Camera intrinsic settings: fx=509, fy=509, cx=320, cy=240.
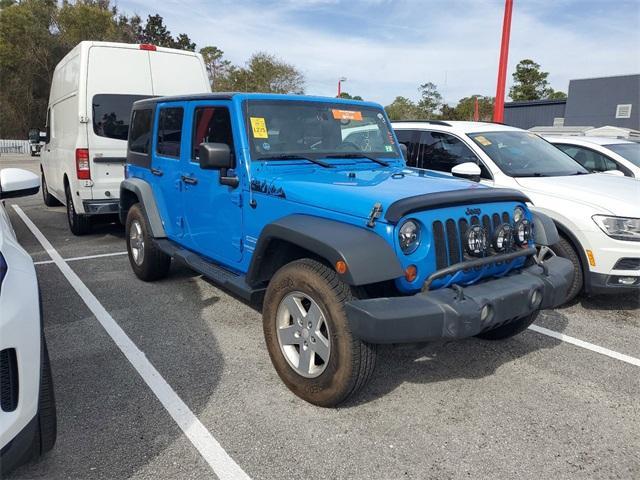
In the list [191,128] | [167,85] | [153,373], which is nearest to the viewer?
[153,373]

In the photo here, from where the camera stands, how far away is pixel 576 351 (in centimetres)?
404

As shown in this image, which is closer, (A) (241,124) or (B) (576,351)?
(A) (241,124)

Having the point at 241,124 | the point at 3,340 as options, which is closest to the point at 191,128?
the point at 241,124

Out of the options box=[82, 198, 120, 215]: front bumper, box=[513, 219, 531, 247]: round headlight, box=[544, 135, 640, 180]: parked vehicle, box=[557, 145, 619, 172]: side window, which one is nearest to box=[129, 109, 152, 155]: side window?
box=[82, 198, 120, 215]: front bumper

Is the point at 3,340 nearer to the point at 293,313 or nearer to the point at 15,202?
the point at 293,313

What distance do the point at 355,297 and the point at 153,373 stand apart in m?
1.63

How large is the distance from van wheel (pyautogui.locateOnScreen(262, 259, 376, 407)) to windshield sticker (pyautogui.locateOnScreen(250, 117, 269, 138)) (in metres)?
1.16

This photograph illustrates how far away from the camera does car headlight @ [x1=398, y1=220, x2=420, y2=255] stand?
9.26ft

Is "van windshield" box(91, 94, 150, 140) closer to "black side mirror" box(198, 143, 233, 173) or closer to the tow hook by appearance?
"black side mirror" box(198, 143, 233, 173)

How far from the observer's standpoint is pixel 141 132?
557 cm

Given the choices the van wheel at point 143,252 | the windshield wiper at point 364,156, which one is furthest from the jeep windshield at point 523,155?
the van wheel at point 143,252

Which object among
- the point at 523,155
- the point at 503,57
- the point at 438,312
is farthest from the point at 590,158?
the point at 438,312

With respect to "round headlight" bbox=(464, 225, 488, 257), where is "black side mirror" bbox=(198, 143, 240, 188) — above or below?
above

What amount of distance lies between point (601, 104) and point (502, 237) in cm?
3305
